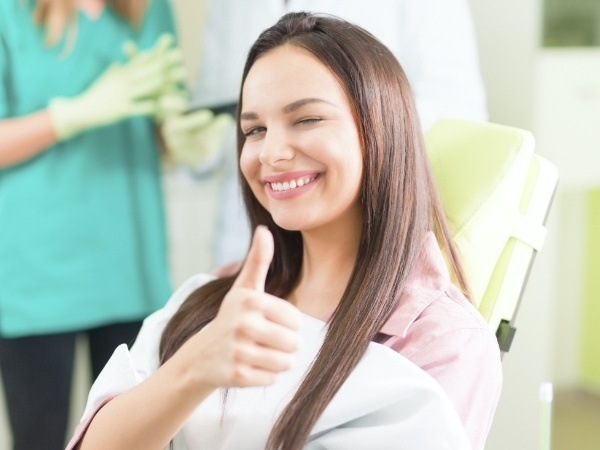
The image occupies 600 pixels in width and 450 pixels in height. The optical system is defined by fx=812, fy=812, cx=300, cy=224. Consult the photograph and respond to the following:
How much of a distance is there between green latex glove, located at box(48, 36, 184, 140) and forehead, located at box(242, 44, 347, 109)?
2.18 feet

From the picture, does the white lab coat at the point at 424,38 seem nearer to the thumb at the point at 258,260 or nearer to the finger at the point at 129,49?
the finger at the point at 129,49

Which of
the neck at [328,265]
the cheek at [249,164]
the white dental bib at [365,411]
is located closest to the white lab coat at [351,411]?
the white dental bib at [365,411]

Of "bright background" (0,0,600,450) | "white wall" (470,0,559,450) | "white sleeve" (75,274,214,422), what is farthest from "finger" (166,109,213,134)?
"white wall" (470,0,559,450)

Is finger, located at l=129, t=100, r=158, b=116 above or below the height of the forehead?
below

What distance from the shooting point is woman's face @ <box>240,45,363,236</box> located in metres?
1.00

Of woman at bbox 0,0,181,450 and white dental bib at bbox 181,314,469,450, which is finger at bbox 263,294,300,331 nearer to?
white dental bib at bbox 181,314,469,450

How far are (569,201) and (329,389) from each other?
0.96 metres

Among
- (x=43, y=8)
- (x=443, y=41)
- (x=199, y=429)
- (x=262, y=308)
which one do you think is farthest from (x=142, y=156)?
(x=262, y=308)

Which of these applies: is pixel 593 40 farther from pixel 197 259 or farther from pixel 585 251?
pixel 197 259

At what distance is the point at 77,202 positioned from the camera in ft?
5.41

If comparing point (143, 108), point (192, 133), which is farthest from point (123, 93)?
point (192, 133)

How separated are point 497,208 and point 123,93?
838 millimetres

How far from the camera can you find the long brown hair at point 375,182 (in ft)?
3.14

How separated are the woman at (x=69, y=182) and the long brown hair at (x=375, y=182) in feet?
1.96
